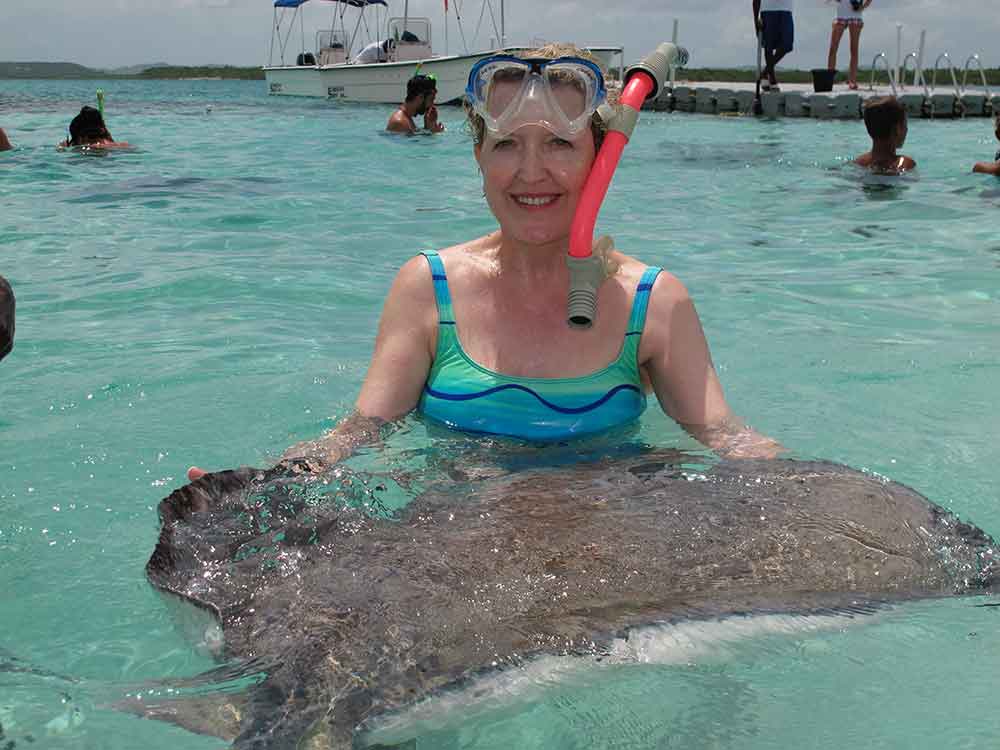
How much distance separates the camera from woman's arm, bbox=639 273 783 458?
318 cm

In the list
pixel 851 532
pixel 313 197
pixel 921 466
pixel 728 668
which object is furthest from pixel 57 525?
pixel 313 197

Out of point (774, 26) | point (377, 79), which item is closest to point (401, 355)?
point (774, 26)

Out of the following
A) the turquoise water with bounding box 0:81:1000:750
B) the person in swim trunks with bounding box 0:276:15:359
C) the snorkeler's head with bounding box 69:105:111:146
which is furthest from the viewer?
the snorkeler's head with bounding box 69:105:111:146

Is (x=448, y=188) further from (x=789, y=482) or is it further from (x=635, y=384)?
(x=789, y=482)

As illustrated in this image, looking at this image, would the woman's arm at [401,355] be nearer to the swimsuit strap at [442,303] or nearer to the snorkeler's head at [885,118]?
the swimsuit strap at [442,303]

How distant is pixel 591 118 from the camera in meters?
3.07

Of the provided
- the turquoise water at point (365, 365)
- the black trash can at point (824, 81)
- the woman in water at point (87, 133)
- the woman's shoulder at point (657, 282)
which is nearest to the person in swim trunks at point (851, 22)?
the black trash can at point (824, 81)

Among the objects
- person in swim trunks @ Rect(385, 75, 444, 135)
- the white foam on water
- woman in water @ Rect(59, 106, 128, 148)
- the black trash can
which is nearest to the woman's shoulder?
the white foam on water

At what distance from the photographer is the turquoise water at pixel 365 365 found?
221 cm

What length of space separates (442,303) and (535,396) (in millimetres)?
449

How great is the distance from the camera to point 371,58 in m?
31.7

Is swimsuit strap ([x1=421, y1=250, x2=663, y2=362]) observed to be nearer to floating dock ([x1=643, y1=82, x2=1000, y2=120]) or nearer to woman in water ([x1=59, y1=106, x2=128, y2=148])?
woman in water ([x1=59, y1=106, x2=128, y2=148])

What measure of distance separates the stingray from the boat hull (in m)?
23.7

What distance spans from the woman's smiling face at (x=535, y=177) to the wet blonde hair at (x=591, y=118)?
0.12 feet
